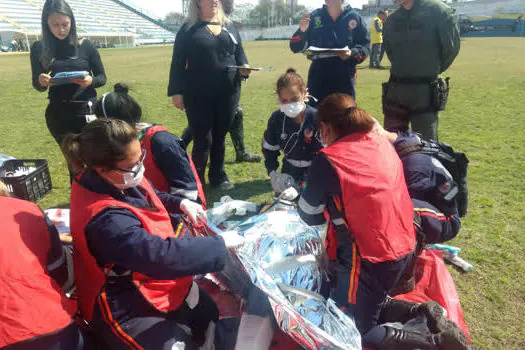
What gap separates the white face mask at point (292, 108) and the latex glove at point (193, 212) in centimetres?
136

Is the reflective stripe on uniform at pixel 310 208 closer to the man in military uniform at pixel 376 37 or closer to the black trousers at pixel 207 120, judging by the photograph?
the black trousers at pixel 207 120

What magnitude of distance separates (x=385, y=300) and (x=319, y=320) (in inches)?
22.9

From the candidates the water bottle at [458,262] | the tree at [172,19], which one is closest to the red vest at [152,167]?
the water bottle at [458,262]

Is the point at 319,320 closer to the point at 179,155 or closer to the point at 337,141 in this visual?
the point at 337,141

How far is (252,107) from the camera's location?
949 centimetres

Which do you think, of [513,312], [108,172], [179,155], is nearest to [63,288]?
[108,172]

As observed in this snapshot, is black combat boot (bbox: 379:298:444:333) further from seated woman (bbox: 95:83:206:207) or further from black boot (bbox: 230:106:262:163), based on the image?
black boot (bbox: 230:106:262:163)

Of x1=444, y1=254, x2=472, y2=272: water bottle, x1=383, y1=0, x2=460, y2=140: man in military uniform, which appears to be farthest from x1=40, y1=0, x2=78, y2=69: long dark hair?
x1=444, y1=254, x2=472, y2=272: water bottle

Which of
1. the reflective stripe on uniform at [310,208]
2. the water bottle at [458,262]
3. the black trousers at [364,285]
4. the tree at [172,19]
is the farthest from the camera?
the tree at [172,19]

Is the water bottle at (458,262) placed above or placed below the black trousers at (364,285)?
below

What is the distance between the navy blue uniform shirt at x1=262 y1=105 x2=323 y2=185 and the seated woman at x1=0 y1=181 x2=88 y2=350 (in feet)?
7.49

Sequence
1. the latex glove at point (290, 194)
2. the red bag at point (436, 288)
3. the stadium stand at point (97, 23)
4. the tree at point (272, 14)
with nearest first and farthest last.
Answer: the red bag at point (436, 288), the latex glove at point (290, 194), the stadium stand at point (97, 23), the tree at point (272, 14)

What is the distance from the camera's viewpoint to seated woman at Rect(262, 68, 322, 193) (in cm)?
342

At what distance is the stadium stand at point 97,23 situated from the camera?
1719 inches
